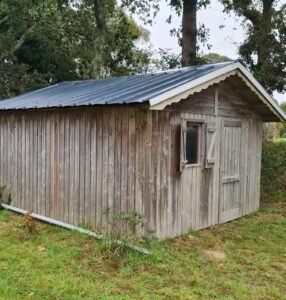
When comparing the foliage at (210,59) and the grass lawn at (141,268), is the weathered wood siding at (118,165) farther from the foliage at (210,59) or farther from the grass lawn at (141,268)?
the foliage at (210,59)

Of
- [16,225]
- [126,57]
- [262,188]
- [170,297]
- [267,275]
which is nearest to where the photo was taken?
[170,297]

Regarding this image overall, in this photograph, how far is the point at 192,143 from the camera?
6.85 metres

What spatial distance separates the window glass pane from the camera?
22.1ft

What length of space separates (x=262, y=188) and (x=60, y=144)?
6891mm

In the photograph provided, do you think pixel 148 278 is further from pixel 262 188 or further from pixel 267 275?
pixel 262 188

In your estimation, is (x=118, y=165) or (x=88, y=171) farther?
(x=88, y=171)

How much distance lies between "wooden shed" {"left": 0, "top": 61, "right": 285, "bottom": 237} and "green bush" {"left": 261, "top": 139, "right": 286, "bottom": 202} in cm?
231

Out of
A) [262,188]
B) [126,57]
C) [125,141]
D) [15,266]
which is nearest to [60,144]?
[125,141]

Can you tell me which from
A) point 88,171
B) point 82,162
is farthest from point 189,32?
point 88,171

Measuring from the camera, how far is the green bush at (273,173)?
10898 millimetres

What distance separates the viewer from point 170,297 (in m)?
4.30

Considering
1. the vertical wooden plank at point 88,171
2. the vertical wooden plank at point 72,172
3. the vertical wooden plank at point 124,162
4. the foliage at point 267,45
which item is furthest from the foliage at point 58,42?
the vertical wooden plank at point 124,162

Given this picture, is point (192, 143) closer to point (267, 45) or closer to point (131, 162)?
point (131, 162)

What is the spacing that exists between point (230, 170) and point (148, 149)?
9.17 ft
